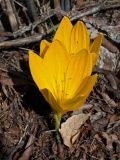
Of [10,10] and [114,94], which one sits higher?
[10,10]

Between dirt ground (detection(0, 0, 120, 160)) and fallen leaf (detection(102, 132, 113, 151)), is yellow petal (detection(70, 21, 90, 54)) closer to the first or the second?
dirt ground (detection(0, 0, 120, 160))

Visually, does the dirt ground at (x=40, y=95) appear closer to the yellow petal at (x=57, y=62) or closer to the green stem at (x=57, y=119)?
the green stem at (x=57, y=119)

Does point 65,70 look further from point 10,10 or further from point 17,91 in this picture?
point 10,10

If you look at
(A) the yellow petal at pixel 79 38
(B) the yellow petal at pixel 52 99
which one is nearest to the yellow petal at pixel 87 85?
(B) the yellow petal at pixel 52 99

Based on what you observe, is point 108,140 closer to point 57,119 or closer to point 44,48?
point 57,119

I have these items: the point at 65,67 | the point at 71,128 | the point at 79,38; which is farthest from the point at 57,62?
the point at 71,128

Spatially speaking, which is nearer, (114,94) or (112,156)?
(112,156)

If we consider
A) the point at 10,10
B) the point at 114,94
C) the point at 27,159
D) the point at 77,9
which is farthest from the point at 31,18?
the point at 27,159
